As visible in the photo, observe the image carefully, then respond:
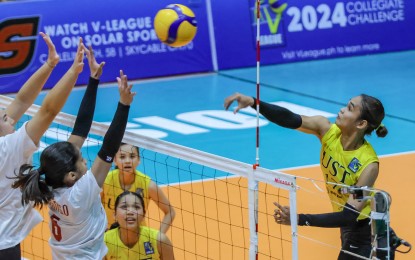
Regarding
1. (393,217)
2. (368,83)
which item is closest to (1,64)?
(368,83)

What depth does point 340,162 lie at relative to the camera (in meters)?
7.10

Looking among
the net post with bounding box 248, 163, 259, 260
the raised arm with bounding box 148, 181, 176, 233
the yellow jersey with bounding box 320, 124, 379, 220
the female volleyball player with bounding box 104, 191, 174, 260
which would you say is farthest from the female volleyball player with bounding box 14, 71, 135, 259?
the raised arm with bounding box 148, 181, 176, 233

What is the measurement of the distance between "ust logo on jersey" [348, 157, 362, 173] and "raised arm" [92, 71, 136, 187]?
6.75 feet

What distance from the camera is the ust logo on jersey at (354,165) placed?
274 inches

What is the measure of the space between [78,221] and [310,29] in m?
12.7

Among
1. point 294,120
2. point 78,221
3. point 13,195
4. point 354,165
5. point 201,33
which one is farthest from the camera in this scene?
point 201,33

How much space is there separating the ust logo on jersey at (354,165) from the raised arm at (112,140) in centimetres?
206

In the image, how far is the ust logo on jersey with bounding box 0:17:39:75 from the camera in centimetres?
1523

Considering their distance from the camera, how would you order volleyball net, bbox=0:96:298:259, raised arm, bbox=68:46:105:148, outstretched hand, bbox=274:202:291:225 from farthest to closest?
1. volleyball net, bbox=0:96:298:259
2. raised arm, bbox=68:46:105:148
3. outstretched hand, bbox=274:202:291:225

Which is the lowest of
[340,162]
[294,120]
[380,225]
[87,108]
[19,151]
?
[380,225]

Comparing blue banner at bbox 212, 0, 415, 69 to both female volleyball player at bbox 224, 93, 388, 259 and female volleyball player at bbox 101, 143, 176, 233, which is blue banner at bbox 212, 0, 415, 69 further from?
female volleyball player at bbox 224, 93, 388, 259

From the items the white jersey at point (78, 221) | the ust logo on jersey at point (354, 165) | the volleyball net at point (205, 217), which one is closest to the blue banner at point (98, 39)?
the volleyball net at point (205, 217)

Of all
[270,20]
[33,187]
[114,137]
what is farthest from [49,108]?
[270,20]

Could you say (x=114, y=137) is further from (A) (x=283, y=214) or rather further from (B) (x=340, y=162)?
(B) (x=340, y=162)
